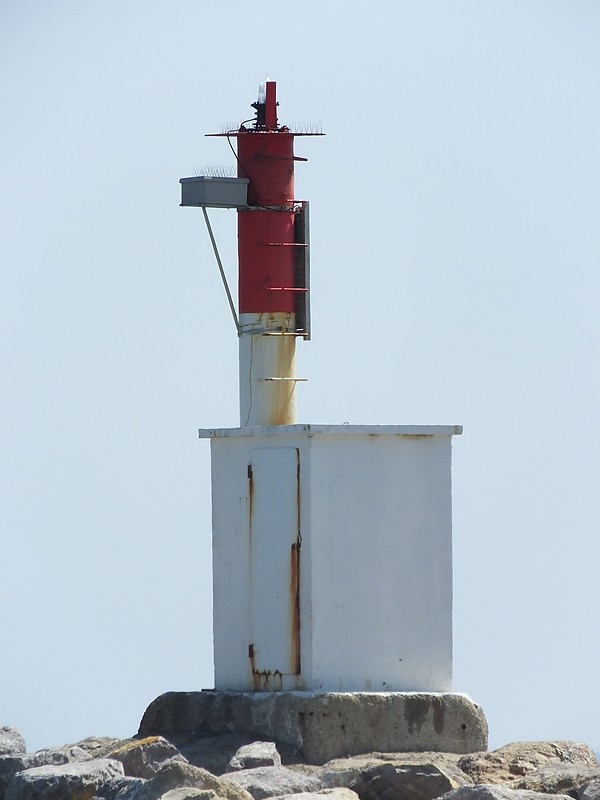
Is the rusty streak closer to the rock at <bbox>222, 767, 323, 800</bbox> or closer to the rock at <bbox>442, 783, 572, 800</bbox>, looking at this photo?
the rock at <bbox>222, 767, 323, 800</bbox>

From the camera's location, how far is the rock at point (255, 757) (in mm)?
17031

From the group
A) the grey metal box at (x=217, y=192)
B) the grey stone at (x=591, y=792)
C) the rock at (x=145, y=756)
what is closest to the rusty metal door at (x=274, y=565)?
the rock at (x=145, y=756)

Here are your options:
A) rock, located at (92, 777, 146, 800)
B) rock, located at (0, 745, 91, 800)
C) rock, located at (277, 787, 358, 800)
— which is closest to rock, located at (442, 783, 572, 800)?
rock, located at (277, 787, 358, 800)

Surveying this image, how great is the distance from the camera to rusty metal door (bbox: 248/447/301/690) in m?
18.4

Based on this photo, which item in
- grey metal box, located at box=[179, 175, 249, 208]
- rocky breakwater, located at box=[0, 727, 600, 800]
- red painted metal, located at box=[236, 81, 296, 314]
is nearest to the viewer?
A: rocky breakwater, located at box=[0, 727, 600, 800]

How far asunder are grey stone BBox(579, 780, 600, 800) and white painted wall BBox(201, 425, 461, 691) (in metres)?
2.85

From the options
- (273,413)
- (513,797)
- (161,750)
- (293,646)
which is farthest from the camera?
(273,413)

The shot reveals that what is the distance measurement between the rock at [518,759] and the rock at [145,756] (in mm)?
2284

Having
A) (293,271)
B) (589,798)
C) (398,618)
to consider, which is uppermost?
A: (293,271)

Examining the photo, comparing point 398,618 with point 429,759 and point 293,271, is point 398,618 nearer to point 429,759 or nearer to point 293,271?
point 429,759

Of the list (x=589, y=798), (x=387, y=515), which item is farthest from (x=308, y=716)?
(x=589, y=798)

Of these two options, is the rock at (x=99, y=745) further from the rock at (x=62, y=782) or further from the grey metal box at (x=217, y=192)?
the grey metal box at (x=217, y=192)

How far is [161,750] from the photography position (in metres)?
17.2

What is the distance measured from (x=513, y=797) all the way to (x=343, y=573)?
12.3 ft
